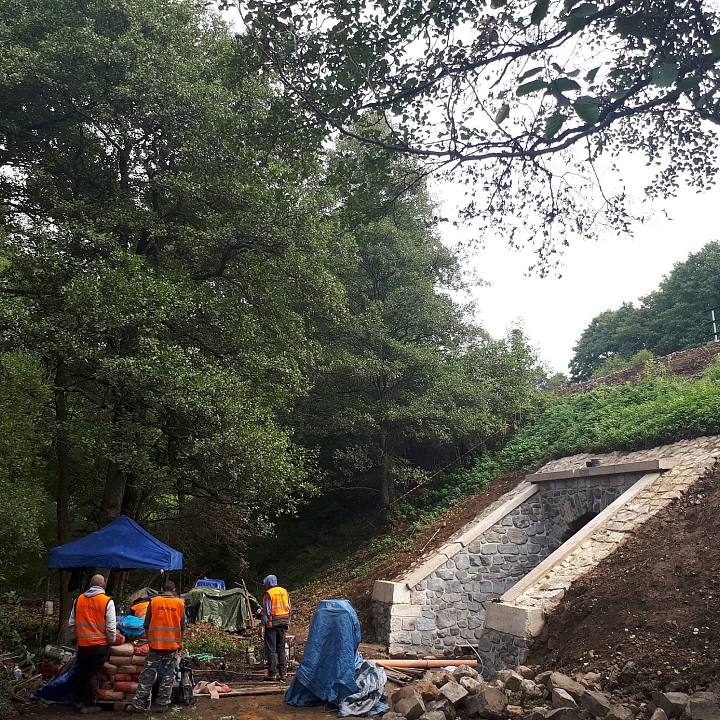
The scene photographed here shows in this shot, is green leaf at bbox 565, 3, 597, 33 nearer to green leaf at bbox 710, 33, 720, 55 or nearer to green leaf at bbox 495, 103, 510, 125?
green leaf at bbox 710, 33, 720, 55

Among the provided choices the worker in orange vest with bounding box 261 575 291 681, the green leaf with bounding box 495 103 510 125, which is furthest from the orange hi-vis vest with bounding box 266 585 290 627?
the green leaf with bounding box 495 103 510 125

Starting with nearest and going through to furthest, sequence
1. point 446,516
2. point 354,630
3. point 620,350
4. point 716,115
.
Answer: point 716,115, point 354,630, point 446,516, point 620,350

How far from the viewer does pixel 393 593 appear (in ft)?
39.4

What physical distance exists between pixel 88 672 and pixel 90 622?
0.61 meters

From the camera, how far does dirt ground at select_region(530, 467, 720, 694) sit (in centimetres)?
683

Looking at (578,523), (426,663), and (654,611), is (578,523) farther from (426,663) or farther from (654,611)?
(654,611)

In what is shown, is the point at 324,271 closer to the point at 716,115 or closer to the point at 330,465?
the point at 330,465

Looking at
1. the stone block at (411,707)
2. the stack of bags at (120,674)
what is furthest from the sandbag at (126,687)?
the stone block at (411,707)

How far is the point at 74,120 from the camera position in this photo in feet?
37.8

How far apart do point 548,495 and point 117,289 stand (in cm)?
902

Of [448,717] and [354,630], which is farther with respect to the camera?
[354,630]

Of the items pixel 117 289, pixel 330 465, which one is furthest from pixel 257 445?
pixel 330 465

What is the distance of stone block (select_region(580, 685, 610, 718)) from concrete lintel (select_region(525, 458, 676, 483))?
6.00m

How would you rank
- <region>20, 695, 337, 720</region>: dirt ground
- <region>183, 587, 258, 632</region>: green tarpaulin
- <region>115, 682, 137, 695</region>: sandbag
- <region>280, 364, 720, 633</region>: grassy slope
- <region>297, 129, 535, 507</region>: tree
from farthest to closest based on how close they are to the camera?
<region>297, 129, 535, 507</region>: tree → <region>280, 364, 720, 633</region>: grassy slope → <region>183, 587, 258, 632</region>: green tarpaulin → <region>115, 682, 137, 695</region>: sandbag → <region>20, 695, 337, 720</region>: dirt ground
